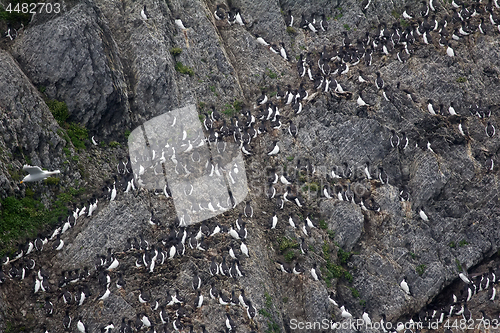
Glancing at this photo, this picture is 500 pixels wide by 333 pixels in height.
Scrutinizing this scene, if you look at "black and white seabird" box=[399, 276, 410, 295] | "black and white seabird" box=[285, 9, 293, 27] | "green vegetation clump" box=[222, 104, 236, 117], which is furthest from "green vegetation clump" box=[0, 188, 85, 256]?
"black and white seabird" box=[285, 9, 293, 27]

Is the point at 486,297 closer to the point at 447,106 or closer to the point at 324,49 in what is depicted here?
the point at 447,106

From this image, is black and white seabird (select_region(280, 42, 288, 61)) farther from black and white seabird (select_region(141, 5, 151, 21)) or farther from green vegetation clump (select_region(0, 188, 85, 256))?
green vegetation clump (select_region(0, 188, 85, 256))

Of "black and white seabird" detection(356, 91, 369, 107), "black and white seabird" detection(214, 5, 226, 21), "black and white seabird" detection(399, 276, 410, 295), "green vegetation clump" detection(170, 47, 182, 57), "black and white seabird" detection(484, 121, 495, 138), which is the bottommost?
"black and white seabird" detection(399, 276, 410, 295)

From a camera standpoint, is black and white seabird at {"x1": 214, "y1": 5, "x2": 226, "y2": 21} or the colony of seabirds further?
black and white seabird at {"x1": 214, "y1": 5, "x2": 226, "y2": 21}

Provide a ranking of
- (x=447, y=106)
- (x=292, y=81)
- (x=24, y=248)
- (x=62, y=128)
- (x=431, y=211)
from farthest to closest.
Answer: (x=292, y=81)
(x=447, y=106)
(x=431, y=211)
(x=62, y=128)
(x=24, y=248)

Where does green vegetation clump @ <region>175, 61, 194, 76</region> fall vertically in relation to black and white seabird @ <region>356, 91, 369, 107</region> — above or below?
above

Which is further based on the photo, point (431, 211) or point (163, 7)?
point (163, 7)

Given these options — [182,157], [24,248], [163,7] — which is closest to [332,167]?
[182,157]
